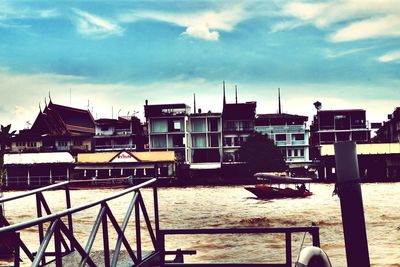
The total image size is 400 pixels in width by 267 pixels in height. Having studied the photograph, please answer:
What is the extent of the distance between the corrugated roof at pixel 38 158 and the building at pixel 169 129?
38.3 ft

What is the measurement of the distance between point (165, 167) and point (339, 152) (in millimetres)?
60162

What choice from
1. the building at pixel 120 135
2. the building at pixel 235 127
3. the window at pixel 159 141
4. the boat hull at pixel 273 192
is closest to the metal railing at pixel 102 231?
the boat hull at pixel 273 192

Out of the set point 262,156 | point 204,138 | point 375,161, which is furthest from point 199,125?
point 375,161

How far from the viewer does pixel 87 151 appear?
73.8m

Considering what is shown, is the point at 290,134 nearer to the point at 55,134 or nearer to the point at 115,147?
the point at 115,147

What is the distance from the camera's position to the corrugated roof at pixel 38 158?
6762 centimetres

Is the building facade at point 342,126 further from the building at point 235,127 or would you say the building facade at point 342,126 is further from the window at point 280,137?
the building at point 235,127

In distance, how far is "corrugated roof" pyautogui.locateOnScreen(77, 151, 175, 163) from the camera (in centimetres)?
6569

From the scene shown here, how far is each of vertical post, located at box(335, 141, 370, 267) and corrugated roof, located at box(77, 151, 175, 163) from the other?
5918 cm

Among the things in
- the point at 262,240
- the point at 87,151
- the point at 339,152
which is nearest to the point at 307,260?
the point at 339,152

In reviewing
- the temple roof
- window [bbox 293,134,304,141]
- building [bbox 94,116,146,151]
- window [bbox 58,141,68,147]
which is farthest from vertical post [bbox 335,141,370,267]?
the temple roof

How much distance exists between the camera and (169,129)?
7231 centimetres

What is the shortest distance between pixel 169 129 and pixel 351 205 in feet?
217

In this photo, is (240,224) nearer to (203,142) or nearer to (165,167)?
(165,167)
